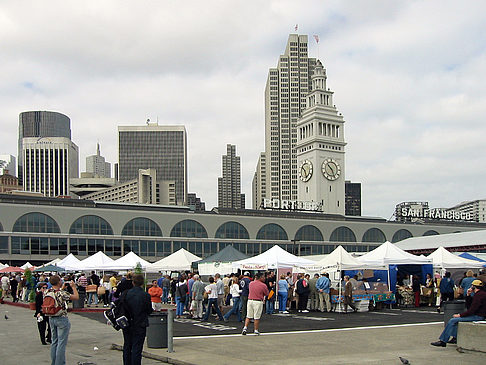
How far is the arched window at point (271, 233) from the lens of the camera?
83812 mm

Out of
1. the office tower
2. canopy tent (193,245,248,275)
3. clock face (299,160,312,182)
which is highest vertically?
the office tower

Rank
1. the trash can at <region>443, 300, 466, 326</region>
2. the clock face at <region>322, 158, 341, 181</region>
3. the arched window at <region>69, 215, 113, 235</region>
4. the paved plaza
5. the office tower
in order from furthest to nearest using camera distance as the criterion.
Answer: the office tower, the clock face at <region>322, 158, 341, 181</region>, the arched window at <region>69, 215, 113, 235</region>, the trash can at <region>443, 300, 466, 326</region>, the paved plaza

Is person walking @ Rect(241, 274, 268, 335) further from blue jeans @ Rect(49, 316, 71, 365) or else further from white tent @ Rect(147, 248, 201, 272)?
white tent @ Rect(147, 248, 201, 272)

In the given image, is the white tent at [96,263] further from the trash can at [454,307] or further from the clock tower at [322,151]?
the clock tower at [322,151]

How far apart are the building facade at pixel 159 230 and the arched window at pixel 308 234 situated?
5.6 inches

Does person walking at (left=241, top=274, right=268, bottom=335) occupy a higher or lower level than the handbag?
higher

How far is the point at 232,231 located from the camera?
3231 inches

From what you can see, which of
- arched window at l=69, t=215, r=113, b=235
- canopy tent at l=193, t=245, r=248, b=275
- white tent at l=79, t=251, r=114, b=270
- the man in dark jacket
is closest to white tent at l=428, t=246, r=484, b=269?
canopy tent at l=193, t=245, r=248, b=275

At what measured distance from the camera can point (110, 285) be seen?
30328 mm

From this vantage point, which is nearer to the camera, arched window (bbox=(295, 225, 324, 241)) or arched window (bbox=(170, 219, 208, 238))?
arched window (bbox=(170, 219, 208, 238))

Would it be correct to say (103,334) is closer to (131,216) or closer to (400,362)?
(400,362)

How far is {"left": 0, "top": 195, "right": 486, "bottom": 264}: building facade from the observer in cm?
6988

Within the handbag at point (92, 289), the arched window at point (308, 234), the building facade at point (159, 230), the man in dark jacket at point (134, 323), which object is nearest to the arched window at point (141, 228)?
the building facade at point (159, 230)

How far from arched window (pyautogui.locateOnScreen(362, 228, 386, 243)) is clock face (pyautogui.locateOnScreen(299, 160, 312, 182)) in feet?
124
